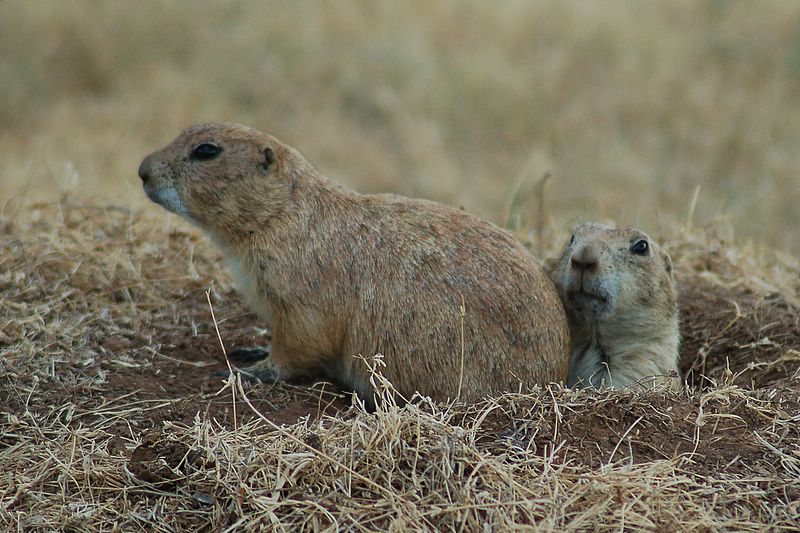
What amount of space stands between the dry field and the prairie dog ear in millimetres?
1019

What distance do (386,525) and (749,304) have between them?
129 inches

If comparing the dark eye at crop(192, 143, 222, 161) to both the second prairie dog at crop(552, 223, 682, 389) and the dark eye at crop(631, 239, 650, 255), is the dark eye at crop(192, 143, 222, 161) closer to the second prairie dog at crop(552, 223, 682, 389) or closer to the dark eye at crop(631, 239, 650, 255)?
the second prairie dog at crop(552, 223, 682, 389)

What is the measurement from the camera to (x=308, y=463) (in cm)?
355

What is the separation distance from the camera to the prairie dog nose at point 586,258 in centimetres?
485

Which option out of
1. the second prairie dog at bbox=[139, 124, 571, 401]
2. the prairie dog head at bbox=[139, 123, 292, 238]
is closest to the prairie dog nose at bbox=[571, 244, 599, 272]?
the second prairie dog at bbox=[139, 124, 571, 401]

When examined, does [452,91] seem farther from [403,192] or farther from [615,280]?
[615,280]

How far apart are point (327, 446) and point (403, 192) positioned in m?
7.77

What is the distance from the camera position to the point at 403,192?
11.3 metres

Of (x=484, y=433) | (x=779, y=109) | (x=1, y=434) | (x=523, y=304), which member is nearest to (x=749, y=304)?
(x=523, y=304)

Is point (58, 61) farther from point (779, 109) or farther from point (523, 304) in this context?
point (523, 304)

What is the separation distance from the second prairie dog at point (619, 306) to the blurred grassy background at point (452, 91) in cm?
527

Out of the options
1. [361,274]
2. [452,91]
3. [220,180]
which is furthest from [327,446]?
[452,91]

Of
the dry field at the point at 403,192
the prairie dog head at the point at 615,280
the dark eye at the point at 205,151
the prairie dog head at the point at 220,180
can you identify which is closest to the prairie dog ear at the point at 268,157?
the prairie dog head at the point at 220,180

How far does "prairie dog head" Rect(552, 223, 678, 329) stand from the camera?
4910mm
